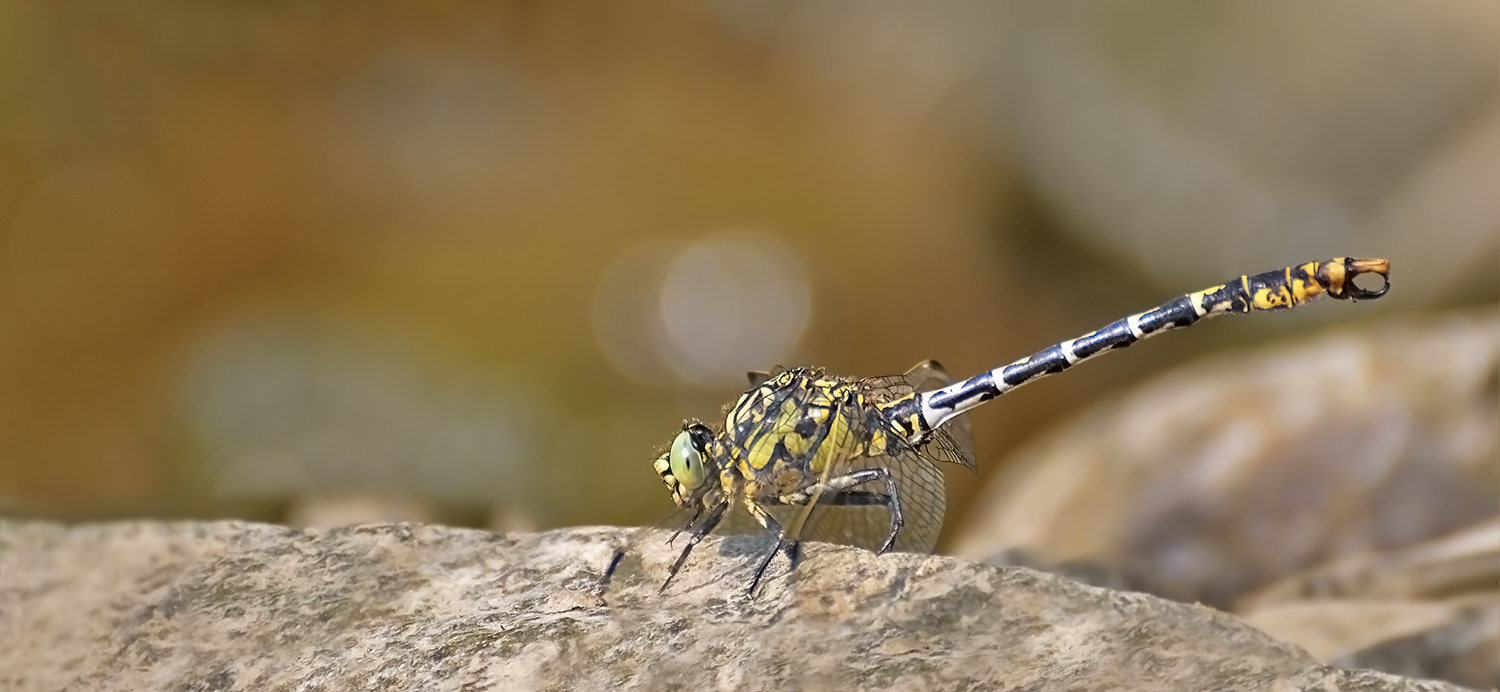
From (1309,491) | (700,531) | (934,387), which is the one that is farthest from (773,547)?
(1309,491)

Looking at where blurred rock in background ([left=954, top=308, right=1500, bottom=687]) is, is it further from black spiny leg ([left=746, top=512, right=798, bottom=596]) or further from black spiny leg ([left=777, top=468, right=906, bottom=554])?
black spiny leg ([left=746, top=512, right=798, bottom=596])

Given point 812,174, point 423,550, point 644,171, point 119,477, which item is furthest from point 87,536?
point 812,174

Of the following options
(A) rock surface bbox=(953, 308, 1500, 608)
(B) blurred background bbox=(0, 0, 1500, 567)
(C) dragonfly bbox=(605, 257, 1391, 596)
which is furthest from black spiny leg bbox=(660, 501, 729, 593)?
(B) blurred background bbox=(0, 0, 1500, 567)

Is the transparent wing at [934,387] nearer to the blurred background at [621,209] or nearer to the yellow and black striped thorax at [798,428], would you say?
the yellow and black striped thorax at [798,428]

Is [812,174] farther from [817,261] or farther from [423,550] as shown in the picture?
[423,550]

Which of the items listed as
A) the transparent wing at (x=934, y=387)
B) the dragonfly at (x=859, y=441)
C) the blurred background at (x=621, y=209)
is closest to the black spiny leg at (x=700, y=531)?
the dragonfly at (x=859, y=441)

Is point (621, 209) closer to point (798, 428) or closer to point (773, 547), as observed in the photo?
point (798, 428)
